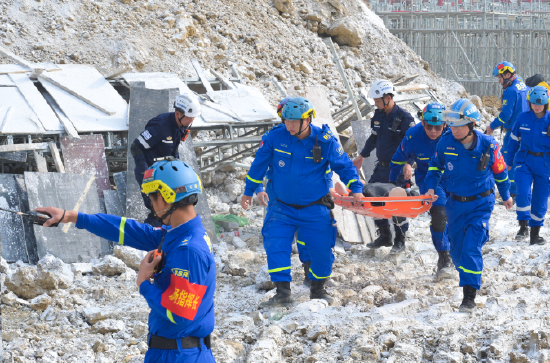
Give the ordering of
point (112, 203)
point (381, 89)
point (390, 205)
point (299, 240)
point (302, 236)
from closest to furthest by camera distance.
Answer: point (390, 205), point (302, 236), point (299, 240), point (381, 89), point (112, 203)

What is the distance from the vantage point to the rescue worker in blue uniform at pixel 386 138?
747 centimetres

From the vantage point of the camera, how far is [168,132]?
7.00 metres

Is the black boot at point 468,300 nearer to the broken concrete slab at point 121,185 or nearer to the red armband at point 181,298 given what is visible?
the red armband at point 181,298

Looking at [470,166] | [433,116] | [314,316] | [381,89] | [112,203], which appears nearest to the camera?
[314,316]

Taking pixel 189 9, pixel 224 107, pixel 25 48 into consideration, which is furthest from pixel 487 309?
pixel 189 9

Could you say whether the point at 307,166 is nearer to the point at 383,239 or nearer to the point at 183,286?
the point at 383,239

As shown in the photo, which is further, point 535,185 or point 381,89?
point 535,185

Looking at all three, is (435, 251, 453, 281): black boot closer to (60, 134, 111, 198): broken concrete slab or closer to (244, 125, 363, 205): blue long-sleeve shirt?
(244, 125, 363, 205): blue long-sleeve shirt

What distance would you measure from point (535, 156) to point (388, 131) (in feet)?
6.75

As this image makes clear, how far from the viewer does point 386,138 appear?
7.70m

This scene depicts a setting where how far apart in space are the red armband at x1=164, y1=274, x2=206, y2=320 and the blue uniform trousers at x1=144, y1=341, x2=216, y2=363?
0.80 feet

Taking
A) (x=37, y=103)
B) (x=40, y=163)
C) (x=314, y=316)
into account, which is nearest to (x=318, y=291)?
(x=314, y=316)

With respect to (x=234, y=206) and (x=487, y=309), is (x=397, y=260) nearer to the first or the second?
(x=487, y=309)

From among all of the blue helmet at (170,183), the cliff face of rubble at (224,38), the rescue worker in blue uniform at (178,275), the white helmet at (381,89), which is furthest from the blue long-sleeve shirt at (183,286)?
the cliff face of rubble at (224,38)
